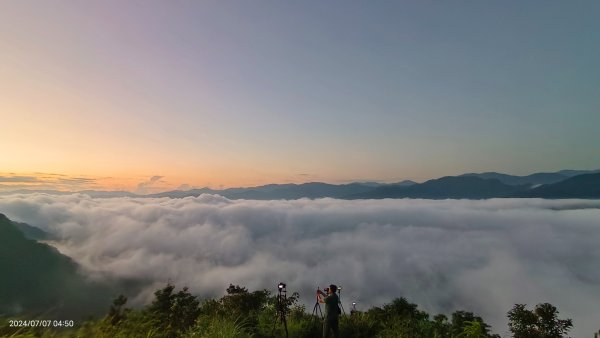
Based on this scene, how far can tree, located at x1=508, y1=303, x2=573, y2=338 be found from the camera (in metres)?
21.4

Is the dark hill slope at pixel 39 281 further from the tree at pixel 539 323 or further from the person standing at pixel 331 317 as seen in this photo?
the person standing at pixel 331 317

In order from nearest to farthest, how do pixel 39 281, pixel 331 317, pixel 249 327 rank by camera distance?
1. pixel 331 317
2. pixel 249 327
3. pixel 39 281

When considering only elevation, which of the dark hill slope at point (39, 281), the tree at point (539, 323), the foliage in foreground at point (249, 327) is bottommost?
the dark hill slope at point (39, 281)

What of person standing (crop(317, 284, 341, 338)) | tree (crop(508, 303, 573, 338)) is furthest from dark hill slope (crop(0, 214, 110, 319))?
person standing (crop(317, 284, 341, 338))

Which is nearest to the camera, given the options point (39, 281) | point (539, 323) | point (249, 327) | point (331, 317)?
point (331, 317)

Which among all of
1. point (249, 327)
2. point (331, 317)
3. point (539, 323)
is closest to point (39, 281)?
point (249, 327)

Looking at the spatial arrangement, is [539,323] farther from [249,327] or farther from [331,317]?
[249,327]

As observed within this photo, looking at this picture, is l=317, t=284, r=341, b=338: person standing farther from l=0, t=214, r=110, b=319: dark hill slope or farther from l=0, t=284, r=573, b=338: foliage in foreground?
l=0, t=214, r=110, b=319: dark hill slope

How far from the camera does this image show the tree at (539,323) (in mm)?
21375

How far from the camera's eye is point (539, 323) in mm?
22297

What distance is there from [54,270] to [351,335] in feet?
645

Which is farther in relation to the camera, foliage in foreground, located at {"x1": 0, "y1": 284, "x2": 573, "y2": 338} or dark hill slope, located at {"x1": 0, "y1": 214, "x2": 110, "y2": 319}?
dark hill slope, located at {"x1": 0, "y1": 214, "x2": 110, "y2": 319}

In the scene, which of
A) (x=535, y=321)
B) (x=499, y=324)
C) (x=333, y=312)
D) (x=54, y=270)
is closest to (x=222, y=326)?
(x=333, y=312)

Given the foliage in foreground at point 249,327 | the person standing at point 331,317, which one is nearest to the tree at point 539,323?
the foliage in foreground at point 249,327
